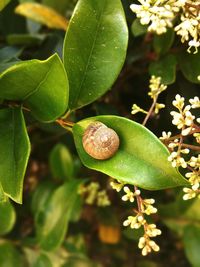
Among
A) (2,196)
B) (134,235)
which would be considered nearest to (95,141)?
(2,196)

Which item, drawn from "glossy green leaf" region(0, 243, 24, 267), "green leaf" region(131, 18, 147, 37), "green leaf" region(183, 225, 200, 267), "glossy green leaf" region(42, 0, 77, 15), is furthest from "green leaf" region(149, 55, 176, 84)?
"glossy green leaf" region(0, 243, 24, 267)

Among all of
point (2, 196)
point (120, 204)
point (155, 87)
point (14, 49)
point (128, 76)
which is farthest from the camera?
point (120, 204)

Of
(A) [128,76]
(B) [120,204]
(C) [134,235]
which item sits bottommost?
(B) [120,204]

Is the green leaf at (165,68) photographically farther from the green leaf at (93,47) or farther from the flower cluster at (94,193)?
the flower cluster at (94,193)

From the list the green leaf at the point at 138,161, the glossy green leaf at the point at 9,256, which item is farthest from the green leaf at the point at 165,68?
the glossy green leaf at the point at 9,256

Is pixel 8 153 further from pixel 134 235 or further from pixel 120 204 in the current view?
pixel 120 204

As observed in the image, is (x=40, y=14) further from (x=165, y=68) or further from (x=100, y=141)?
(x=100, y=141)

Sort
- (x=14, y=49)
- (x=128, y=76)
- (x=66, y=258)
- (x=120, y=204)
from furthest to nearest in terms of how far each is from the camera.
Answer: (x=120, y=204)
(x=66, y=258)
(x=128, y=76)
(x=14, y=49)

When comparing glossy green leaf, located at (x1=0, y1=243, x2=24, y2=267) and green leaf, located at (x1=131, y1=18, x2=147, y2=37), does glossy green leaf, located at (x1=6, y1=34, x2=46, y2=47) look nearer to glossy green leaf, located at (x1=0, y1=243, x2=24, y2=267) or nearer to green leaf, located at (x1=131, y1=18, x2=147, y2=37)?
green leaf, located at (x1=131, y1=18, x2=147, y2=37)
